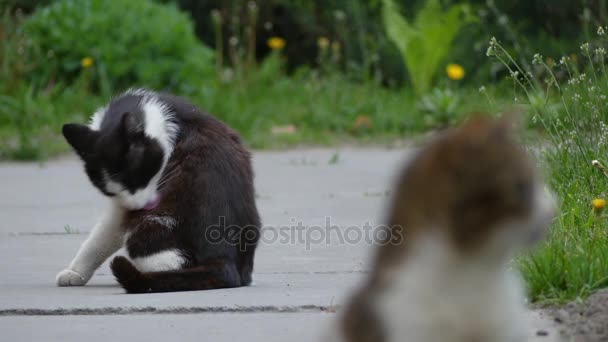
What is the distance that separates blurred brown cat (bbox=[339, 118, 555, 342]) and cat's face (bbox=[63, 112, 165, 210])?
7.94 ft

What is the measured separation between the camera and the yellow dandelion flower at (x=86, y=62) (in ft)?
34.7

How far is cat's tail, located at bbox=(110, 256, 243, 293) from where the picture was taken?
4.23 metres

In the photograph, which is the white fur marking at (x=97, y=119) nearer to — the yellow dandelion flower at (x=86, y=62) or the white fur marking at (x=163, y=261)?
the white fur marking at (x=163, y=261)

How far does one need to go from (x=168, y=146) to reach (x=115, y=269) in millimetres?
656

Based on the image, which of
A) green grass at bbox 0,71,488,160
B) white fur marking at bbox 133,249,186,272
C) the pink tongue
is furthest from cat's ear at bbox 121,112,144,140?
green grass at bbox 0,71,488,160

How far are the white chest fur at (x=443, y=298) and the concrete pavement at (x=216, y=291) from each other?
395 millimetres

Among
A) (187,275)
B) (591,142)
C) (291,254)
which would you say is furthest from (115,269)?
(591,142)

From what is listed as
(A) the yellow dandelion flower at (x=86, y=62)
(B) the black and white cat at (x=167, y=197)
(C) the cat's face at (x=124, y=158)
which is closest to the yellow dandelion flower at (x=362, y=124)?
(A) the yellow dandelion flower at (x=86, y=62)

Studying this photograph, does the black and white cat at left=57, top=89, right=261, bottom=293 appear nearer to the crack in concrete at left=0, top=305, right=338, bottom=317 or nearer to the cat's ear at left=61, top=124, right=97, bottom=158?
the cat's ear at left=61, top=124, right=97, bottom=158

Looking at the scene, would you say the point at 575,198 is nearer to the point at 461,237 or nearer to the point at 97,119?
A: the point at 97,119

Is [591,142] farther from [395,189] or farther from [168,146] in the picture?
[395,189]

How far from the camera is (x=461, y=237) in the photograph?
2.22 meters

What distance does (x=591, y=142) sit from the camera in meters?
5.04

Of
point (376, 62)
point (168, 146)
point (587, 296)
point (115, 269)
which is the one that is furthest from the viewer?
point (376, 62)
